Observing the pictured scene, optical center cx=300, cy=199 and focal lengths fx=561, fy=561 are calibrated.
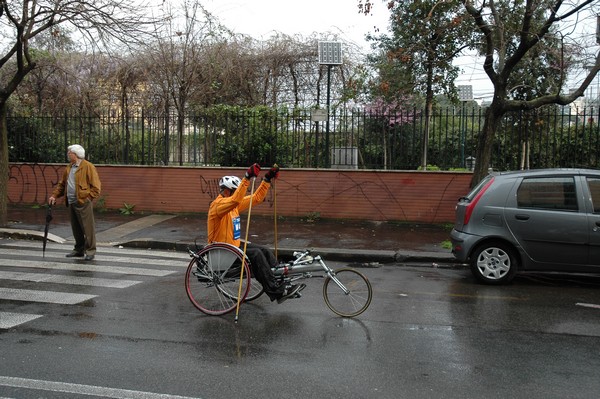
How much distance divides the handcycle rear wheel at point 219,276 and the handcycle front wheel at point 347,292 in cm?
90

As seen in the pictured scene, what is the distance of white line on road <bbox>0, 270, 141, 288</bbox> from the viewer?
7590 millimetres

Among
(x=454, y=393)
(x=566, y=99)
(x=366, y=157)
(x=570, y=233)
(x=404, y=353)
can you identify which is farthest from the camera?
(x=366, y=157)

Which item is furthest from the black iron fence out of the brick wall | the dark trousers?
the dark trousers

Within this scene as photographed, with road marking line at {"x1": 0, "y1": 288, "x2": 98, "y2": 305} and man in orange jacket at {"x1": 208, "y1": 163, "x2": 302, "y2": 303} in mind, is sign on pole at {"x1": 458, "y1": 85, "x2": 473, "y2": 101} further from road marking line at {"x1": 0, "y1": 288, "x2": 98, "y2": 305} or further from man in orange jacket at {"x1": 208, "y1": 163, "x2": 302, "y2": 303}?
road marking line at {"x1": 0, "y1": 288, "x2": 98, "y2": 305}

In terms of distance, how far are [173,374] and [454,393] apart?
7.13 ft

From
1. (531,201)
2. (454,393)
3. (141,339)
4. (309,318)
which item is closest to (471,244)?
(531,201)

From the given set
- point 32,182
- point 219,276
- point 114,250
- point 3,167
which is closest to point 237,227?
point 219,276

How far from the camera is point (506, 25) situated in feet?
40.3

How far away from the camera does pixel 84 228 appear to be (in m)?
9.47

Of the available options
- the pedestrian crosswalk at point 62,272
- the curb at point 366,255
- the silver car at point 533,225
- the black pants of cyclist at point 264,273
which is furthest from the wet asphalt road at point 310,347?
the curb at point 366,255

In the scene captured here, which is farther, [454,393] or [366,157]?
[366,157]

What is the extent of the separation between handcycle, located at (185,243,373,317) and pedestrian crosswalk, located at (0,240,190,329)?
1684mm

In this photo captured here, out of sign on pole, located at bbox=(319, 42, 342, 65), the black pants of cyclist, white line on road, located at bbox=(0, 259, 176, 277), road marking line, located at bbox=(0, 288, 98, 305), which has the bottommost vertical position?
white line on road, located at bbox=(0, 259, 176, 277)

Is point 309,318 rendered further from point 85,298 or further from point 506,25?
point 506,25
